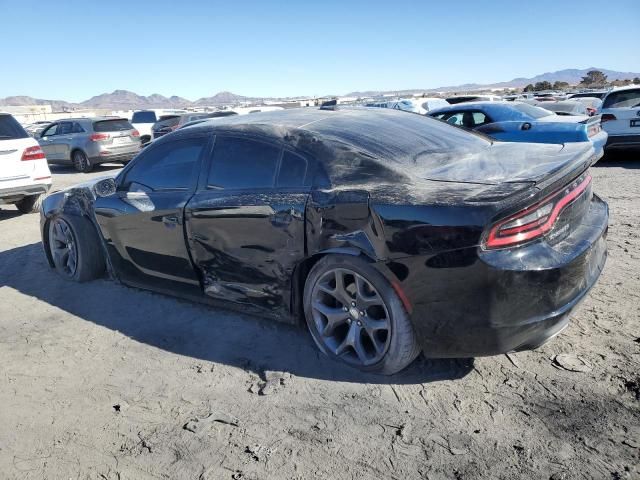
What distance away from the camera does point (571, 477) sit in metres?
2.04

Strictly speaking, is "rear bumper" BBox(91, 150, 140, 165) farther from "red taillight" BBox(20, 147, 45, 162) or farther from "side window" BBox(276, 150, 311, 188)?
"side window" BBox(276, 150, 311, 188)

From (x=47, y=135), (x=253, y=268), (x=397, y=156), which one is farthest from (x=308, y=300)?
(x=47, y=135)

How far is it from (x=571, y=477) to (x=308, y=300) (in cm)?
164

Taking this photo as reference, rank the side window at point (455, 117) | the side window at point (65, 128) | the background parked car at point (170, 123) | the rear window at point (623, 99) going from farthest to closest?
the background parked car at point (170, 123) < the side window at point (65, 128) < the rear window at point (623, 99) < the side window at point (455, 117)

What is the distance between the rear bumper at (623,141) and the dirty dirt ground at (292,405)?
686 cm

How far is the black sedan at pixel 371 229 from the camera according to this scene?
2455 millimetres

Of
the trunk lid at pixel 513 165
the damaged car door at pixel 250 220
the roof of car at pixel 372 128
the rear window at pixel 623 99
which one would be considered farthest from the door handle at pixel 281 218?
the rear window at pixel 623 99

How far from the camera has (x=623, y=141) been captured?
952 cm

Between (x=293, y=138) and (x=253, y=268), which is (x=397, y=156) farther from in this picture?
(x=253, y=268)

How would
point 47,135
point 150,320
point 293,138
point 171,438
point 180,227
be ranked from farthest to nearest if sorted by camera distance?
point 47,135 → point 150,320 → point 180,227 → point 293,138 → point 171,438

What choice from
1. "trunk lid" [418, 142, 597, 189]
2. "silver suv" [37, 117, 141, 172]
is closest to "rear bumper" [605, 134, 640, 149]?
"trunk lid" [418, 142, 597, 189]

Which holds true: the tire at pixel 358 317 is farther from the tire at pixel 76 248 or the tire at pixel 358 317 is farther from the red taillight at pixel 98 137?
the red taillight at pixel 98 137

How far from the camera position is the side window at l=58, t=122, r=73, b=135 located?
1487 centimetres

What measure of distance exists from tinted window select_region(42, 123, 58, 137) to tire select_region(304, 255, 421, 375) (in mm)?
15098
